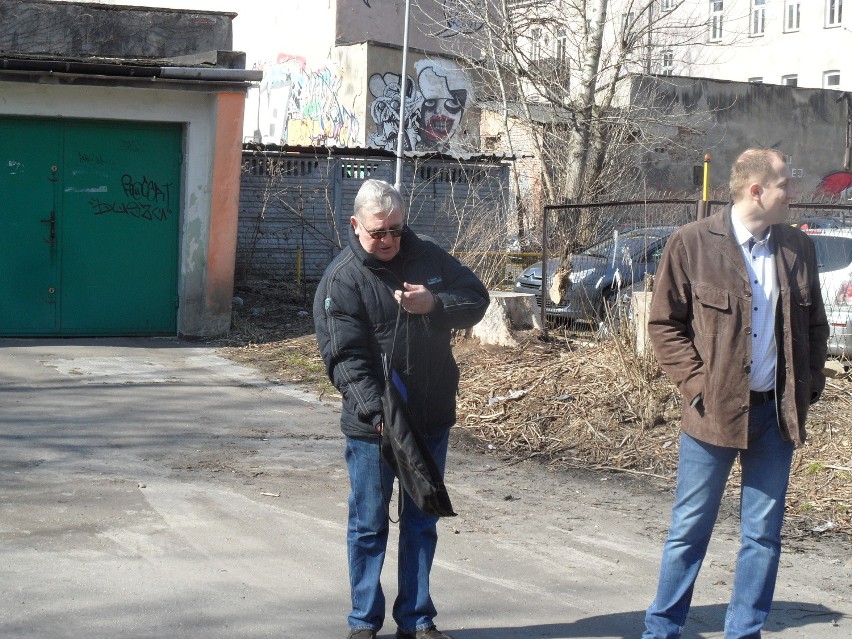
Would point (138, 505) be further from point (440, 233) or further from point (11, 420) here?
point (440, 233)

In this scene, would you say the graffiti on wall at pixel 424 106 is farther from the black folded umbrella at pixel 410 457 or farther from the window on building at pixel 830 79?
the black folded umbrella at pixel 410 457

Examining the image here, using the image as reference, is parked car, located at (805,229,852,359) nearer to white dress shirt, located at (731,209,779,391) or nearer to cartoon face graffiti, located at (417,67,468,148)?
white dress shirt, located at (731,209,779,391)

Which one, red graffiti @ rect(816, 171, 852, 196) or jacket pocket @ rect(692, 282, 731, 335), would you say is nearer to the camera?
jacket pocket @ rect(692, 282, 731, 335)

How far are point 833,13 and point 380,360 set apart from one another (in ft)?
126

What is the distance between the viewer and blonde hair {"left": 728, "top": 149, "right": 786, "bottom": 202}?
3.93m

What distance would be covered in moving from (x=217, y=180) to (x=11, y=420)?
16.2 ft

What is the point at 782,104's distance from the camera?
31656 millimetres

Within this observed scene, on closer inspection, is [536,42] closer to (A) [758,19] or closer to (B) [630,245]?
(B) [630,245]

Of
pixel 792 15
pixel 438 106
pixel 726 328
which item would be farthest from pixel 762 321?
pixel 792 15

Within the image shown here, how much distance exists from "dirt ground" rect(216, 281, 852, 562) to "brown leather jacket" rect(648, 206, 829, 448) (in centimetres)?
209

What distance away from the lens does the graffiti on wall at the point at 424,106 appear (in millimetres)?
28578

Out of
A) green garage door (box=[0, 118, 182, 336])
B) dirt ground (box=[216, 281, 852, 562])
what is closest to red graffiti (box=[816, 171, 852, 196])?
dirt ground (box=[216, 281, 852, 562])

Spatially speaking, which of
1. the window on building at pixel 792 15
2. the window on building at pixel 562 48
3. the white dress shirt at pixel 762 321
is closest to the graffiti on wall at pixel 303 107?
the window on building at pixel 562 48

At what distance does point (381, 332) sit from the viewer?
413 centimetres
